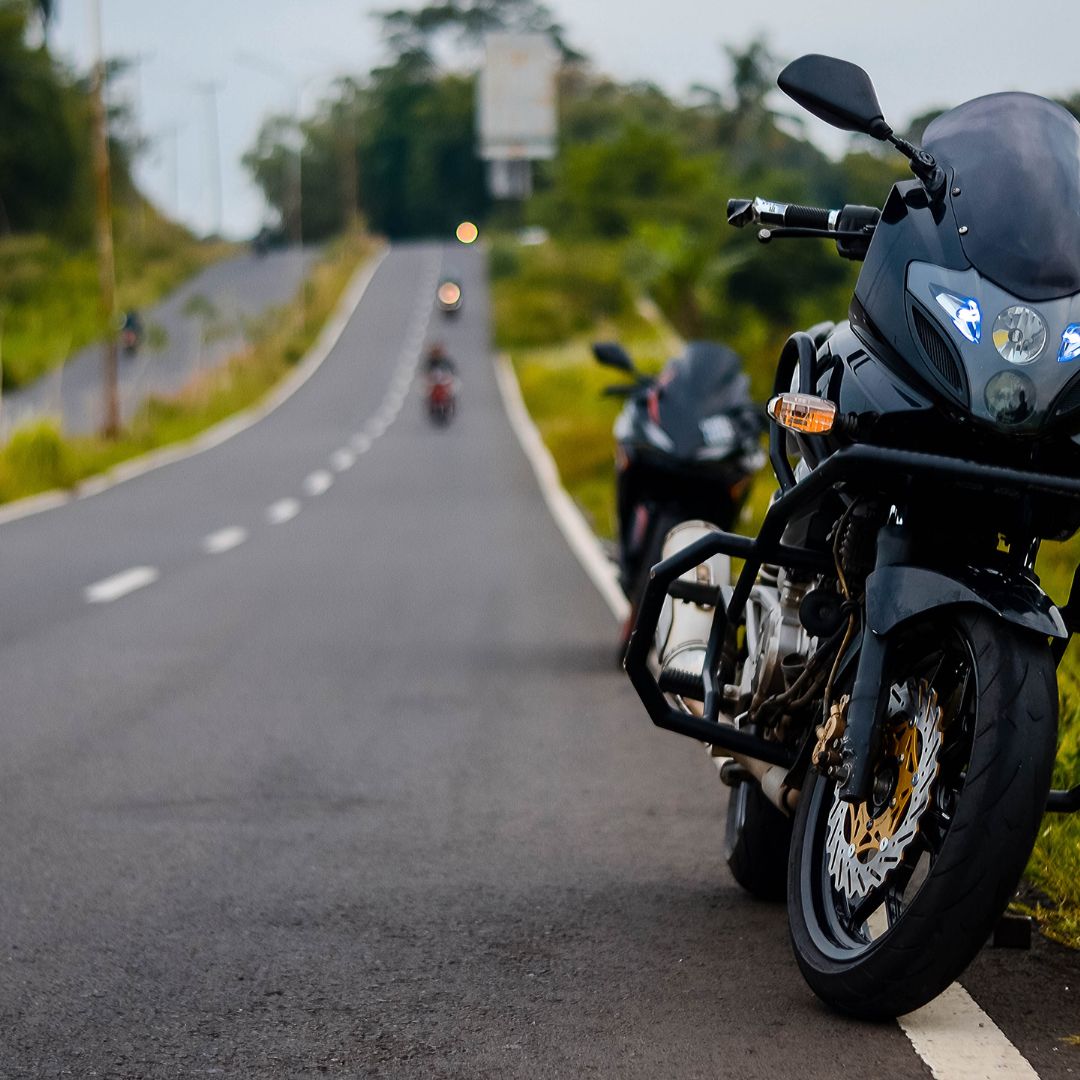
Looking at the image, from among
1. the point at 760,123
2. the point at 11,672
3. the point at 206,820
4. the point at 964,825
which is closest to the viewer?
the point at 964,825

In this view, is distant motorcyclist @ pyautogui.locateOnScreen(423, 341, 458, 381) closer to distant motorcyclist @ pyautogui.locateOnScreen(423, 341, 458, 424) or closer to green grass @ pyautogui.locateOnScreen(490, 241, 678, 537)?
distant motorcyclist @ pyautogui.locateOnScreen(423, 341, 458, 424)

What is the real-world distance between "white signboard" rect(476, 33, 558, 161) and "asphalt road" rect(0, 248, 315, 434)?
514 inches

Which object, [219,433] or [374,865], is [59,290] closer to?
[219,433]

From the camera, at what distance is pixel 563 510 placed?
21062 mm

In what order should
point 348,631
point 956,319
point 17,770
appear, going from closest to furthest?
point 956,319
point 17,770
point 348,631

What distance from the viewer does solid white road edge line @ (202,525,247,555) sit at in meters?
16.1

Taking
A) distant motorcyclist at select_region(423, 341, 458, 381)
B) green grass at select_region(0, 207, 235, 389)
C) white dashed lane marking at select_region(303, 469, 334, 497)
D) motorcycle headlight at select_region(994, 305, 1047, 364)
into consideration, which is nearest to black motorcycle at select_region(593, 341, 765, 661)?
motorcycle headlight at select_region(994, 305, 1047, 364)

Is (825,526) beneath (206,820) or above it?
above

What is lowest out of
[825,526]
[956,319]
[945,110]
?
[825,526]

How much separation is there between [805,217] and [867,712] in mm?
1191

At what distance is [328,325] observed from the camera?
67750 mm

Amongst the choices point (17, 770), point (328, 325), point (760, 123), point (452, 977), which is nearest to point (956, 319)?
point (452, 977)

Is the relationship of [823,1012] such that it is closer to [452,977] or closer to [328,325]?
[452,977]

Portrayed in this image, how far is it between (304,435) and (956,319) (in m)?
35.0
